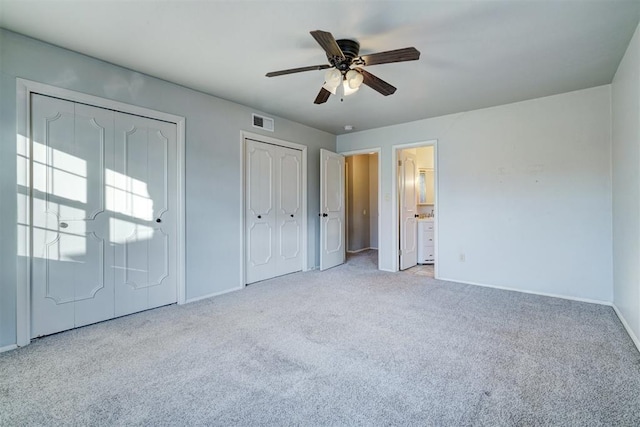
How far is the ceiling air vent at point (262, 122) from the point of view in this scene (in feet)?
13.5

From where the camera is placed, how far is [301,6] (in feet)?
6.45

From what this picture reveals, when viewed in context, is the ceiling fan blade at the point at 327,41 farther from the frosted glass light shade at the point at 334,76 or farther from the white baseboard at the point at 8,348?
the white baseboard at the point at 8,348

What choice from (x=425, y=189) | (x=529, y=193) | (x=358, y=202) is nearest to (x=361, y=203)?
(x=358, y=202)

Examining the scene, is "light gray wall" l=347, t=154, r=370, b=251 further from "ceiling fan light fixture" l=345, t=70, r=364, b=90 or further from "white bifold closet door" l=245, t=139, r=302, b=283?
"ceiling fan light fixture" l=345, t=70, r=364, b=90

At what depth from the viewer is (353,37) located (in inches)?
90.6

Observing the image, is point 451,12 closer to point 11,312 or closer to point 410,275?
point 410,275

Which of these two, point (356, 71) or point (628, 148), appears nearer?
point (356, 71)

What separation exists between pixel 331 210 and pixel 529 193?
2883mm

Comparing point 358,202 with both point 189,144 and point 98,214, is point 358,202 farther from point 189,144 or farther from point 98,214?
point 98,214

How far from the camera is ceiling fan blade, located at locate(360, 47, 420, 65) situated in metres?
1.98

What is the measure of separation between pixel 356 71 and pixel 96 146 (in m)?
2.46

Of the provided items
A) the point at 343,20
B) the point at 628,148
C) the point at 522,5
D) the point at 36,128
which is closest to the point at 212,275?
the point at 36,128

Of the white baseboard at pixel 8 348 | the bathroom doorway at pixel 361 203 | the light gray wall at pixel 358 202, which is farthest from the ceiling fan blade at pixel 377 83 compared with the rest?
the light gray wall at pixel 358 202

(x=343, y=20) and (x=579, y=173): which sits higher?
(x=343, y=20)
